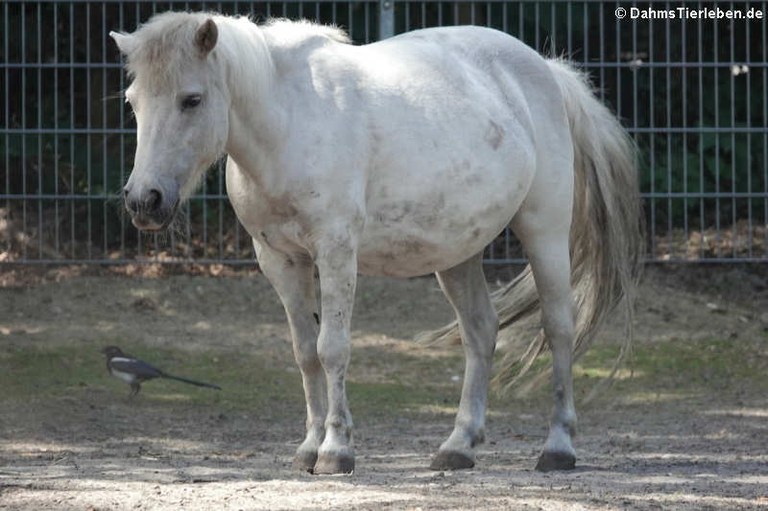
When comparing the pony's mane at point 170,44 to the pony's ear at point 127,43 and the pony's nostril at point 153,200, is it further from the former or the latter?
the pony's nostril at point 153,200

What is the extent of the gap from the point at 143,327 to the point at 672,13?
421 cm

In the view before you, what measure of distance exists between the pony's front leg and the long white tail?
153 cm

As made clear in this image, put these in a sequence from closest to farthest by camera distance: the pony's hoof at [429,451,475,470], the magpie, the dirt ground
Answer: the dirt ground, the pony's hoof at [429,451,475,470], the magpie

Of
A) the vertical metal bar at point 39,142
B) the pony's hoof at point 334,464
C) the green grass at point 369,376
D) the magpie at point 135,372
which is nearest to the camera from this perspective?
the pony's hoof at point 334,464

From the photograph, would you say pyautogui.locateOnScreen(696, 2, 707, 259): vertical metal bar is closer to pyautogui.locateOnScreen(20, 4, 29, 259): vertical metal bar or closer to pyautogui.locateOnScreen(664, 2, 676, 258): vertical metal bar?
pyautogui.locateOnScreen(664, 2, 676, 258): vertical metal bar

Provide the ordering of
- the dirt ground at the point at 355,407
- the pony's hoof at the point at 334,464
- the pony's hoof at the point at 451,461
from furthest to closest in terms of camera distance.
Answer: the pony's hoof at the point at 451,461, the pony's hoof at the point at 334,464, the dirt ground at the point at 355,407

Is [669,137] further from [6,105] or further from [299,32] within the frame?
[299,32]

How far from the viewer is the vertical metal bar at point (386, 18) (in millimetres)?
9672

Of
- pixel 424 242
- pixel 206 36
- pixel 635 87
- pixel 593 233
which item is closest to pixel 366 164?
pixel 424 242

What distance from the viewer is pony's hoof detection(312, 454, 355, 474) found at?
551 centimetres

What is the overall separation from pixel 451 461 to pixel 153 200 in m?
1.71

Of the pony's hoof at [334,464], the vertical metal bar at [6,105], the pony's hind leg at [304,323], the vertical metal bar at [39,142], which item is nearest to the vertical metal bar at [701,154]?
the vertical metal bar at [39,142]

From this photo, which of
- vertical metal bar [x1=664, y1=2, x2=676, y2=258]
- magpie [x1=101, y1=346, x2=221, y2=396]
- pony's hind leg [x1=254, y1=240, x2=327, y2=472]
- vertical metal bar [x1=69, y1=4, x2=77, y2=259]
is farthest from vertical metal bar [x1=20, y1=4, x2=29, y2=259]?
pony's hind leg [x1=254, y1=240, x2=327, y2=472]

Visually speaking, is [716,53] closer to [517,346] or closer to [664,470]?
[517,346]
